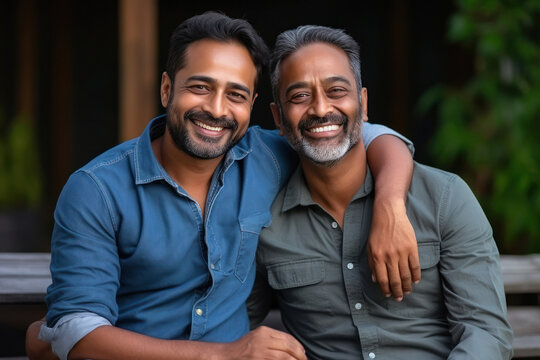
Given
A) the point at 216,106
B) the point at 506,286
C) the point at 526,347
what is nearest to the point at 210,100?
the point at 216,106

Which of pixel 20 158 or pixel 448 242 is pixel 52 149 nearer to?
pixel 20 158

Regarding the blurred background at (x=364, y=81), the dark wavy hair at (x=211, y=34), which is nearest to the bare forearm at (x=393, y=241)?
the dark wavy hair at (x=211, y=34)

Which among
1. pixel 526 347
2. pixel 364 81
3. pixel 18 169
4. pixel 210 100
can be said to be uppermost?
pixel 210 100

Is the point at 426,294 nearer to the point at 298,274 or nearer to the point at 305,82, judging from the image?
the point at 298,274

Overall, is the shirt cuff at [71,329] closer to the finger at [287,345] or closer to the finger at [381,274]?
the finger at [287,345]

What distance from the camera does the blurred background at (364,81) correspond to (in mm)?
3979

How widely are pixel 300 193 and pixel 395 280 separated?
0.44 m

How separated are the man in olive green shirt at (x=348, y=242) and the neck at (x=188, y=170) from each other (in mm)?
268

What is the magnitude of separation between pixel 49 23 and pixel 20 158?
173 centimetres

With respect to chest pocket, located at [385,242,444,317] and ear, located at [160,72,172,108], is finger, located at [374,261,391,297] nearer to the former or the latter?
chest pocket, located at [385,242,444,317]

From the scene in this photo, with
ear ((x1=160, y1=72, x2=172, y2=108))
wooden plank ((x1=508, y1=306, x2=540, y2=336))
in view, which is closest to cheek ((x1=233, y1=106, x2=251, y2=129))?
ear ((x1=160, y1=72, x2=172, y2=108))

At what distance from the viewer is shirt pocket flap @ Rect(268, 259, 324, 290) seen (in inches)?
87.0

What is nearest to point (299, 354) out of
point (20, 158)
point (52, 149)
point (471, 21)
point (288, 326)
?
point (288, 326)

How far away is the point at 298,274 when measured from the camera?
2.21 metres
